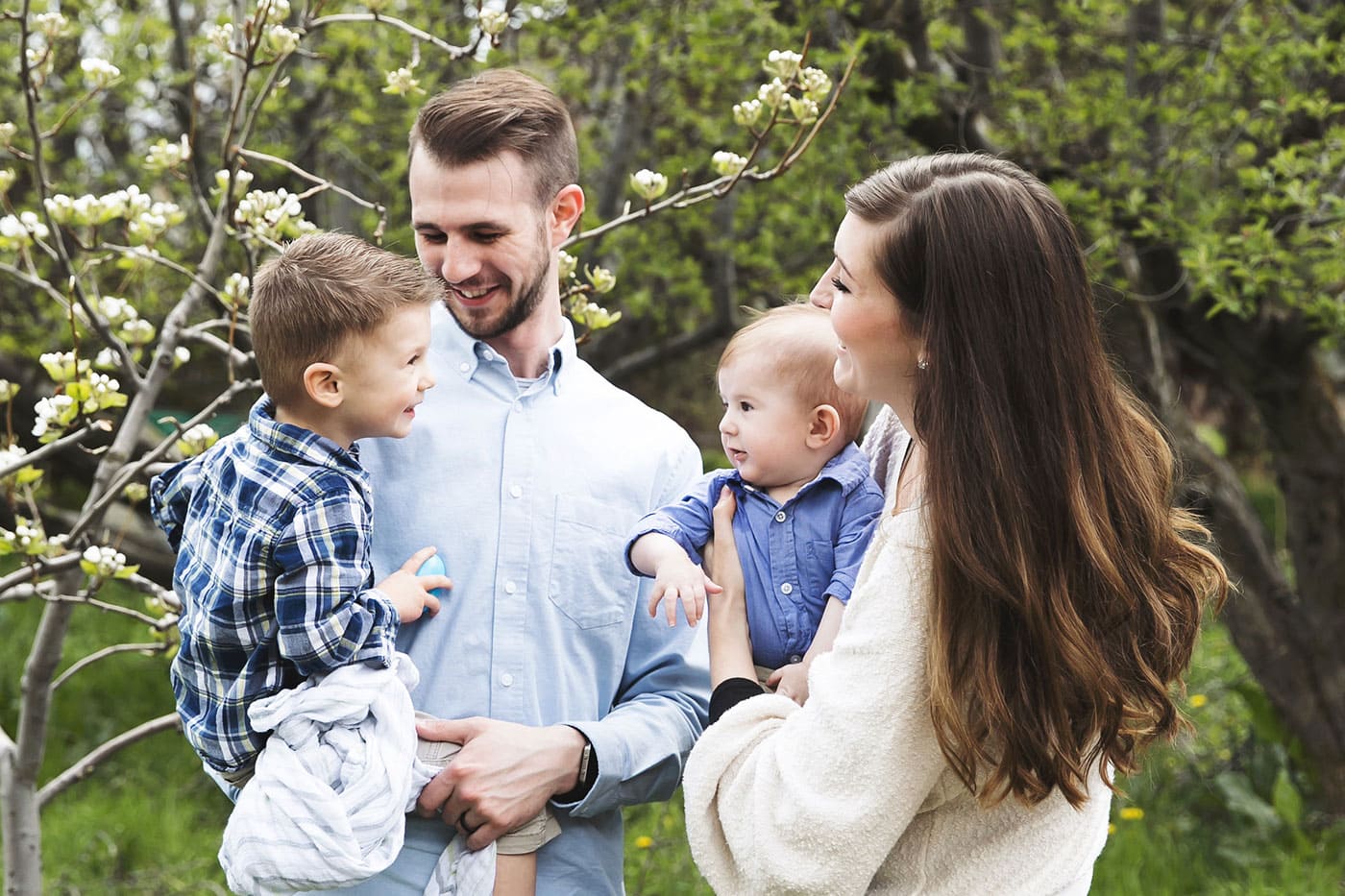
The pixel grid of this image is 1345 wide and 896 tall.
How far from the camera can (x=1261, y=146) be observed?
468 cm

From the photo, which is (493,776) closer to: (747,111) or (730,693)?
(730,693)

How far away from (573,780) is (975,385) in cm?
90

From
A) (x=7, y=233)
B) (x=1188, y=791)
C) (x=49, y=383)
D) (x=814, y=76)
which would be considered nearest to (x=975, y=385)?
(x=814, y=76)

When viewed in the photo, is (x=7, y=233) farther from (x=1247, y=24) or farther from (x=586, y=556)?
(x=1247, y=24)

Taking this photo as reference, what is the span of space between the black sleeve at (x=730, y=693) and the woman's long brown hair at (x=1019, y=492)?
37cm

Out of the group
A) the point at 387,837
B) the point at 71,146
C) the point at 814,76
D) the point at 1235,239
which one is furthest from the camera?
the point at 71,146

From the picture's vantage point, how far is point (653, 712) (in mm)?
2289

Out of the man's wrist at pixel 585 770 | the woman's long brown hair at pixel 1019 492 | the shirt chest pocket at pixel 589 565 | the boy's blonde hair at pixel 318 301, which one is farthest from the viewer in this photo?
the shirt chest pocket at pixel 589 565

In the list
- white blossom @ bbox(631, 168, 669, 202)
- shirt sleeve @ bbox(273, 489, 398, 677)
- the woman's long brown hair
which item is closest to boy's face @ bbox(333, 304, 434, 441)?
shirt sleeve @ bbox(273, 489, 398, 677)

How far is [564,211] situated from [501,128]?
227mm

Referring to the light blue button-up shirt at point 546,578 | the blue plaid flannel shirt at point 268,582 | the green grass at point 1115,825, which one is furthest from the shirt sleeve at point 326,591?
the green grass at point 1115,825

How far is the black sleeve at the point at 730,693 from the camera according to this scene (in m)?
1.97

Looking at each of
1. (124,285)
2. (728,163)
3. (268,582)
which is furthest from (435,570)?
(124,285)

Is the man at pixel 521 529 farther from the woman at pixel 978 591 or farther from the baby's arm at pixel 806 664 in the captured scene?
the woman at pixel 978 591
